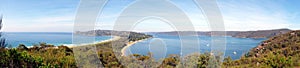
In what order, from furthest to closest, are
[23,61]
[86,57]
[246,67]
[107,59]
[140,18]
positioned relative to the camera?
[246,67] < [107,59] < [23,61] < [140,18] < [86,57]

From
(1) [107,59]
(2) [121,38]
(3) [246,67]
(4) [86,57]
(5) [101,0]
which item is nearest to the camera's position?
(5) [101,0]

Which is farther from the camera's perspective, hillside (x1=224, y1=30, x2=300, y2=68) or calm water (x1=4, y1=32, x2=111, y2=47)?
hillside (x1=224, y1=30, x2=300, y2=68)

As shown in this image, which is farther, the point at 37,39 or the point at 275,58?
the point at 37,39

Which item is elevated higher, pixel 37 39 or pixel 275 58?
pixel 275 58

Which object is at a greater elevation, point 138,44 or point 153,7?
point 153,7

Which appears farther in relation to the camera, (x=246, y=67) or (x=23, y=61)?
(x=246, y=67)

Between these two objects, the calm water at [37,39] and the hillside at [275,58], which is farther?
the hillside at [275,58]

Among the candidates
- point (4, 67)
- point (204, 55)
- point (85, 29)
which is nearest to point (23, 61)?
point (4, 67)

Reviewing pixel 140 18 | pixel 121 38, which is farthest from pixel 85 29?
pixel 121 38

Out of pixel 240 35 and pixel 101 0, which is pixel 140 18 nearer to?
pixel 101 0

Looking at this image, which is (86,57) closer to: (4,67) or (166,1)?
(166,1)
